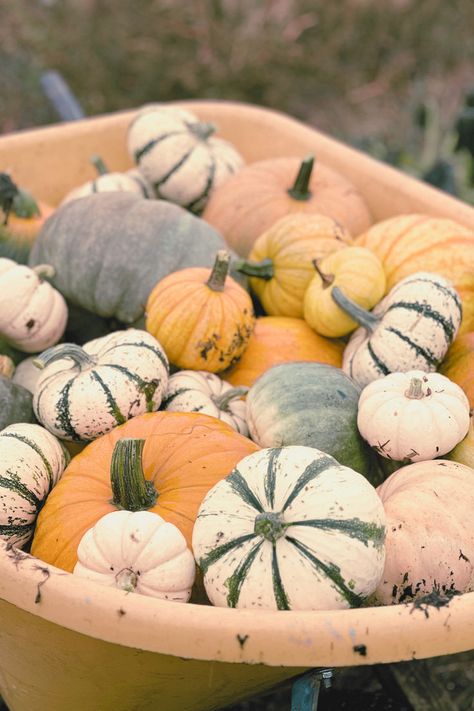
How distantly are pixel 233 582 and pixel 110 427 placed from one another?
596 millimetres

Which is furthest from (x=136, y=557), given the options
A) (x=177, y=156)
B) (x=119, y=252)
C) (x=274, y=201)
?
(x=177, y=156)

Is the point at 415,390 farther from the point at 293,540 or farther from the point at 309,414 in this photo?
the point at 293,540

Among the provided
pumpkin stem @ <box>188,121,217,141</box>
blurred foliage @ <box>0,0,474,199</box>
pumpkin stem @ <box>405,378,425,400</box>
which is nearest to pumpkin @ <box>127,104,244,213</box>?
pumpkin stem @ <box>188,121,217,141</box>

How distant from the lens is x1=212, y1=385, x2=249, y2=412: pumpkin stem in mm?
2012

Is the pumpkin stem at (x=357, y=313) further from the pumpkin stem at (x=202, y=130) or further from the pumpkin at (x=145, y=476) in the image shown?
the pumpkin stem at (x=202, y=130)

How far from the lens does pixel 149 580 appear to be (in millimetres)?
1439

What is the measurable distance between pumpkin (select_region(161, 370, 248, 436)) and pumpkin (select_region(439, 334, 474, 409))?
499 mm

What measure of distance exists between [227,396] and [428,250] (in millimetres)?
720

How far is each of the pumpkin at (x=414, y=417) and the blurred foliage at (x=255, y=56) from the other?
353 centimetres

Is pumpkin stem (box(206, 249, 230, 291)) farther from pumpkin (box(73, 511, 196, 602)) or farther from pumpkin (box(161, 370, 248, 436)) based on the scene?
pumpkin (box(73, 511, 196, 602))

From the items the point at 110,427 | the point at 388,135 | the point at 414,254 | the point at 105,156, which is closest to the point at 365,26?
the point at 388,135

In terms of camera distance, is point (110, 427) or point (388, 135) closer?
point (110, 427)

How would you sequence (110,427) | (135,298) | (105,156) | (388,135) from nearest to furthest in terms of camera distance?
(110,427)
(135,298)
(105,156)
(388,135)

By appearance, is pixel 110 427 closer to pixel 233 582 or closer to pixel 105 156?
pixel 233 582
